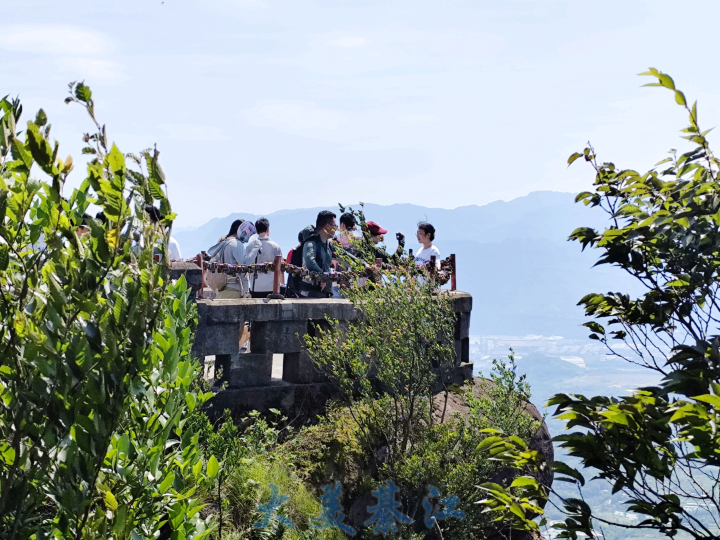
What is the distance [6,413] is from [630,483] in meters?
2.13

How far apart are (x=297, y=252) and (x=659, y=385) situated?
7271 mm

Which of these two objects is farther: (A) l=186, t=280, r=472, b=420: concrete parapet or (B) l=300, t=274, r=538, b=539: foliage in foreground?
(A) l=186, t=280, r=472, b=420: concrete parapet

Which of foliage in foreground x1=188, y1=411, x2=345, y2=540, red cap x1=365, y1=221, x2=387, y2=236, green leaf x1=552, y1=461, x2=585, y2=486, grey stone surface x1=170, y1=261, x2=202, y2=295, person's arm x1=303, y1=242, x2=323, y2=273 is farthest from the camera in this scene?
person's arm x1=303, y1=242, x2=323, y2=273

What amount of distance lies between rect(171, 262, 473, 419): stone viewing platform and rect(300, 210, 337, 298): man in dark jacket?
503 millimetres

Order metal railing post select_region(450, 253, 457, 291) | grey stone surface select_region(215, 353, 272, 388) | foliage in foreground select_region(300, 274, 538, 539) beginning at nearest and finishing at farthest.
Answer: foliage in foreground select_region(300, 274, 538, 539), grey stone surface select_region(215, 353, 272, 388), metal railing post select_region(450, 253, 457, 291)

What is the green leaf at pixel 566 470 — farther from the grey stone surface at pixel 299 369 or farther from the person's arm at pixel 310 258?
the person's arm at pixel 310 258

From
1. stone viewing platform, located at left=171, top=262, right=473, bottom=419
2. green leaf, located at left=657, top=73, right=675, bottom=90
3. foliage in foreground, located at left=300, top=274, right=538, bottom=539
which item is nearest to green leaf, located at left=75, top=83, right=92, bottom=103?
green leaf, located at left=657, top=73, right=675, bottom=90

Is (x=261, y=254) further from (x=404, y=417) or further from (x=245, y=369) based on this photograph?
(x=404, y=417)

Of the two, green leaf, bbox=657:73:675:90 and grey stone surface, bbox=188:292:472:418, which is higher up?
green leaf, bbox=657:73:675:90

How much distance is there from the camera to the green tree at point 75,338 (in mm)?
2047

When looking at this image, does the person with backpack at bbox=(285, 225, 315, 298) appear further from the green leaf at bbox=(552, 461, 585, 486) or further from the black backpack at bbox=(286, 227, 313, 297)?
the green leaf at bbox=(552, 461, 585, 486)

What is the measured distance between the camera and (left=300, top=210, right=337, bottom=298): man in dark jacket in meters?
9.10

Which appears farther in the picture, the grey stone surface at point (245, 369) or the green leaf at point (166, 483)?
the grey stone surface at point (245, 369)

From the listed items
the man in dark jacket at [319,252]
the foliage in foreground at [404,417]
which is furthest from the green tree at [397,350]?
the man in dark jacket at [319,252]
